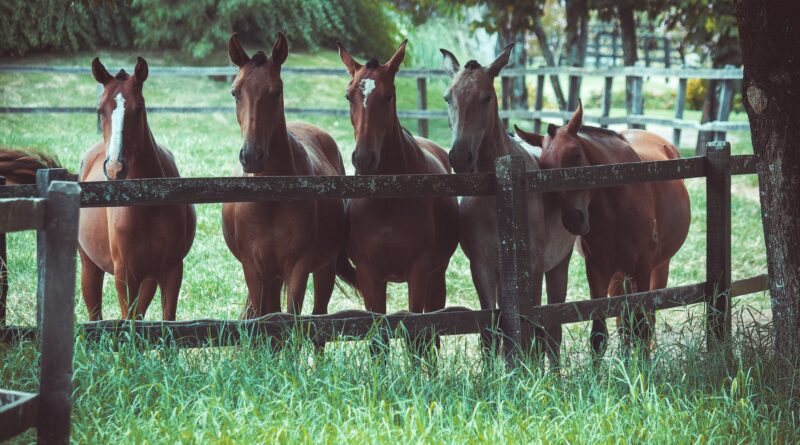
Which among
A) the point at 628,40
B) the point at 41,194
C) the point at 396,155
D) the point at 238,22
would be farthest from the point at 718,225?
the point at 238,22

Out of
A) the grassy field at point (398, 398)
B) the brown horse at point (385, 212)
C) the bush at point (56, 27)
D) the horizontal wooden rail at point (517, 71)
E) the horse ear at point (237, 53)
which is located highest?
the bush at point (56, 27)

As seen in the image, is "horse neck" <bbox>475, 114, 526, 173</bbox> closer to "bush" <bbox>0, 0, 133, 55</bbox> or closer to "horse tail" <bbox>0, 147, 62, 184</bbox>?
"horse tail" <bbox>0, 147, 62, 184</bbox>

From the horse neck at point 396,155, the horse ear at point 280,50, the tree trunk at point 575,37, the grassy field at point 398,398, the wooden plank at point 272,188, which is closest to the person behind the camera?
the grassy field at point 398,398

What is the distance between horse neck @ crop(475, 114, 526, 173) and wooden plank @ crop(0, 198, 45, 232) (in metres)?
2.92

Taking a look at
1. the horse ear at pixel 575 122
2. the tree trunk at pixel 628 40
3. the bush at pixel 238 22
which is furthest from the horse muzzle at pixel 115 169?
the bush at pixel 238 22

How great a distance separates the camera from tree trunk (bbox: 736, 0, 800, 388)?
4754mm

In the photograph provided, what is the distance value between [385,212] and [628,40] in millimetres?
13043

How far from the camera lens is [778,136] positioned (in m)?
4.88

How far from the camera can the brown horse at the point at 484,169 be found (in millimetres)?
5273

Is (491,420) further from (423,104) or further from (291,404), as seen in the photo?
(423,104)

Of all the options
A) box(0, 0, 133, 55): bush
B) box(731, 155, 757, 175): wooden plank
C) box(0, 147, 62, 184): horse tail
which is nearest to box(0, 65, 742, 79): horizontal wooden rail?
box(0, 0, 133, 55): bush

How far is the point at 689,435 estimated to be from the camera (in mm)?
3848

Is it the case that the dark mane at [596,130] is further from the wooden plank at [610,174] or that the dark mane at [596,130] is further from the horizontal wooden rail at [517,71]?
the horizontal wooden rail at [517,71]

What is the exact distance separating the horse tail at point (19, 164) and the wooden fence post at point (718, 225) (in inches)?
188
